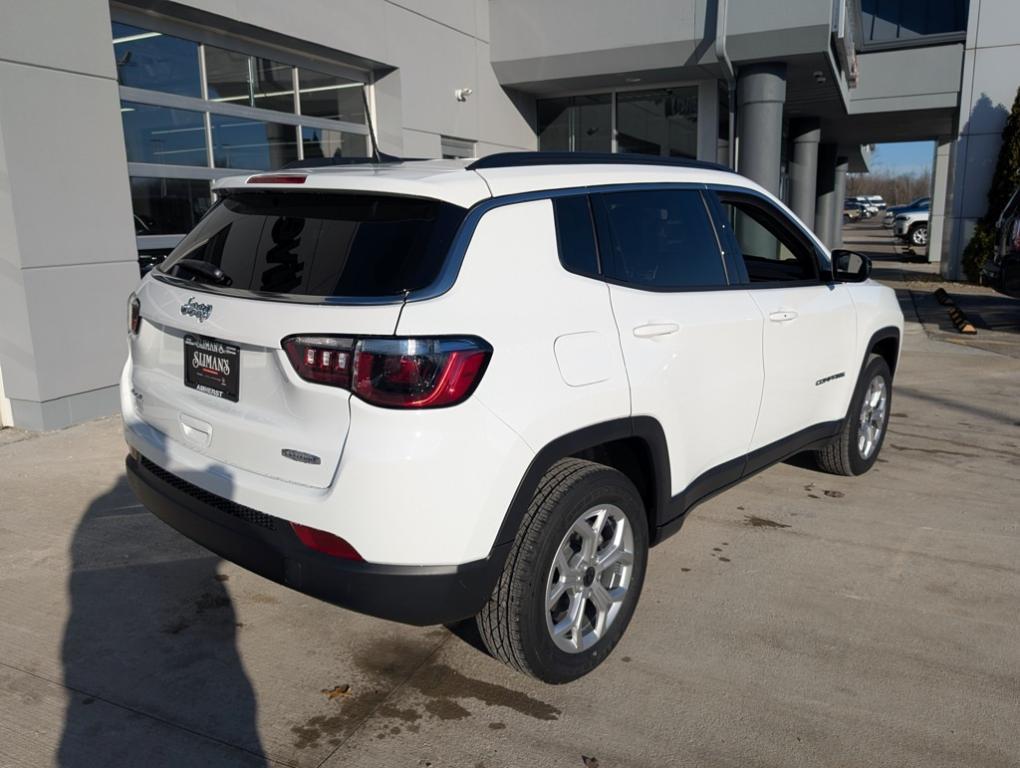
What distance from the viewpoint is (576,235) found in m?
3.04

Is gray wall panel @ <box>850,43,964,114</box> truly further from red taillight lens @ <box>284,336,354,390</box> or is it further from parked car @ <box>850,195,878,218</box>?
parked car @ <box>850,195,878,218</box>

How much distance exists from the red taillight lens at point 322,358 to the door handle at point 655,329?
3.73 feet

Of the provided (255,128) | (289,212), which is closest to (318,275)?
(289,212)

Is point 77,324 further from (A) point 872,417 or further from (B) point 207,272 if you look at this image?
(A) point 872,417

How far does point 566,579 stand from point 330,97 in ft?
27.1

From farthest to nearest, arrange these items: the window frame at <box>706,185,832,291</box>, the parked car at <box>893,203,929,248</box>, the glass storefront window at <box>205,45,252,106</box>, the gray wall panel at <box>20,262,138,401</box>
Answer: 1. the parked car at <box>893,203,929,248</box>
2. the glass storefront window at <box>205,45,252,106</box>
3. the gray wall panel at <box>20,262,138,401</box>
4. the window frame at <box>706,185,832,291</box>

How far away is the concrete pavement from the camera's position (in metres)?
2.74

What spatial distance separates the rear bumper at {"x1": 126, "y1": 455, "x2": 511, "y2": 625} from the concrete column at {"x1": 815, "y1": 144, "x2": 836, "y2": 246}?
23.4 metres

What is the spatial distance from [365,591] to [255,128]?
7205 millimetres

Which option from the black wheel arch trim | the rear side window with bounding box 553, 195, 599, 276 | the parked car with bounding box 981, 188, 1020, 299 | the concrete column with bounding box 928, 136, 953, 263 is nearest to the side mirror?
the black wheel arch trim

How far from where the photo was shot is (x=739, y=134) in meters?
12.0

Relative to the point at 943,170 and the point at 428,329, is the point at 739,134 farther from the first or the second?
the point at 943,170

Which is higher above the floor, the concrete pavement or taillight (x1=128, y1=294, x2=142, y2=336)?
taillight (x1=128, y1=294, x2=142, y2=336)

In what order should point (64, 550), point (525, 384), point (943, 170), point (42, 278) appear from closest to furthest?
point (525, 384) < point (64, 550) < point (42, 278) < point (943, 170)
